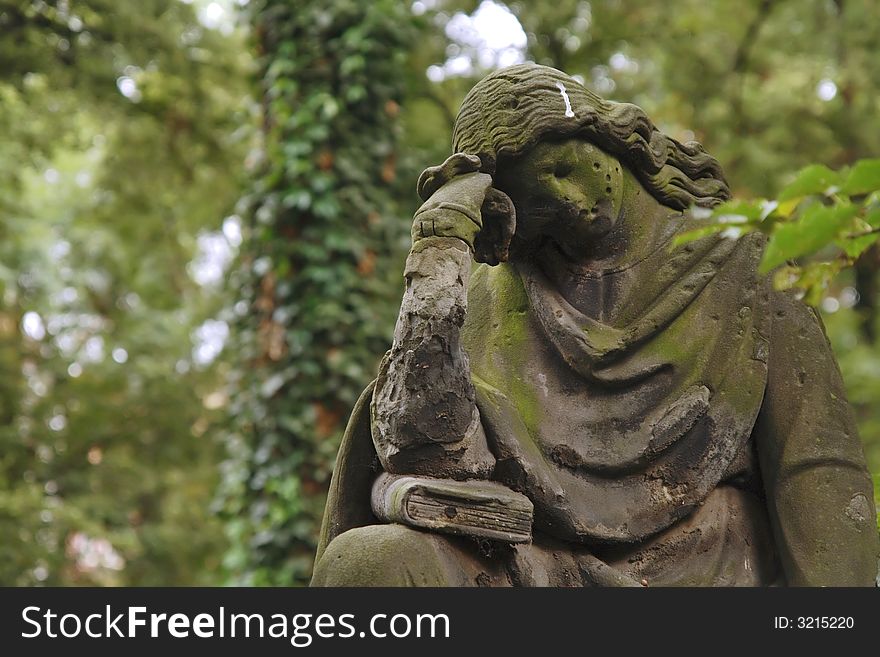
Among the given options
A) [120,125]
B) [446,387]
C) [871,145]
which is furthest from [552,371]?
[871,145]

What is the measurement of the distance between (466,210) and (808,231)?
1.09 m

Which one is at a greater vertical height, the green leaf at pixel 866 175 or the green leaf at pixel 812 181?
the green leaf at pixel 812 181

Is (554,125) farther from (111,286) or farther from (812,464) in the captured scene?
(111,286)

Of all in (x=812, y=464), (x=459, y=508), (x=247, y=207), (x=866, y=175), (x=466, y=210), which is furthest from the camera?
(x=247, y=207)

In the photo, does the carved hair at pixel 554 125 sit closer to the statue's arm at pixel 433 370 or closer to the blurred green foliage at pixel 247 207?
the statue's arm at pixel 433 370

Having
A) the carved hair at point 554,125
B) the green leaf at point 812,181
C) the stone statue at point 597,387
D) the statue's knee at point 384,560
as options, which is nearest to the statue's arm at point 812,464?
the stone statue at point 597,387

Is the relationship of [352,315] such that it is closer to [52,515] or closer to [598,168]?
[52,515]

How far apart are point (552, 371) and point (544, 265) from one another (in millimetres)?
329

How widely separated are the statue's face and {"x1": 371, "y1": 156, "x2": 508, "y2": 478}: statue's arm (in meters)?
0.29

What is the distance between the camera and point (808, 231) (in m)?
2.02

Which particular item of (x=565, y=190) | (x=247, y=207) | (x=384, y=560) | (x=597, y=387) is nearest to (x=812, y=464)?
(x=597, y=387)

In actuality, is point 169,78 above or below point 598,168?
above

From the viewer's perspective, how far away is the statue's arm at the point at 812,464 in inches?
121
